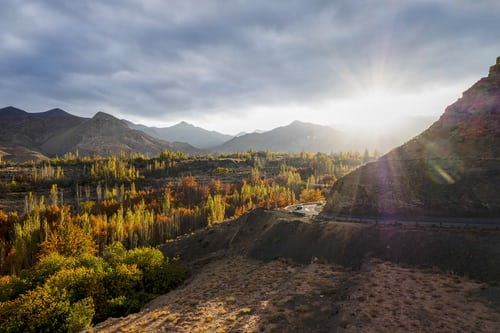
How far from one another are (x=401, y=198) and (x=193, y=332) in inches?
1046

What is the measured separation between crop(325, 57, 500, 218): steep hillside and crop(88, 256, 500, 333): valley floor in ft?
37.2

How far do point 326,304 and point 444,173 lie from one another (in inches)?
930

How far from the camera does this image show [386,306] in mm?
18031

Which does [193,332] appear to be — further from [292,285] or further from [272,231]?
[272,231]

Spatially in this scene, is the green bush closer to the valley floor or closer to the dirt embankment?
the valley floor

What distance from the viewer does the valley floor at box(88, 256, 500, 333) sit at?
53.5 ft

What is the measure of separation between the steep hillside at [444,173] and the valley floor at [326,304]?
37.2ft

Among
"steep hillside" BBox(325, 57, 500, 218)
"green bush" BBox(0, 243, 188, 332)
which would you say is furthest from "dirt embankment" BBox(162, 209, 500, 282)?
"green bush" BBox(0, 243, 188, 332)

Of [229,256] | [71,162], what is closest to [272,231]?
[229,256]

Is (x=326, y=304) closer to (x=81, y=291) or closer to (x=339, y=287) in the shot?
(x=339, y=287)

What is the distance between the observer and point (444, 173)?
112ft

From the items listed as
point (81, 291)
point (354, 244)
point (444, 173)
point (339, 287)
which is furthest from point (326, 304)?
point (81, 291)

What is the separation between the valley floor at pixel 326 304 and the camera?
642 inches

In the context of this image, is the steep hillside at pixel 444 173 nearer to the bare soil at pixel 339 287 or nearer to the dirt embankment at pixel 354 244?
the dirt embankment at pixel 354 244
